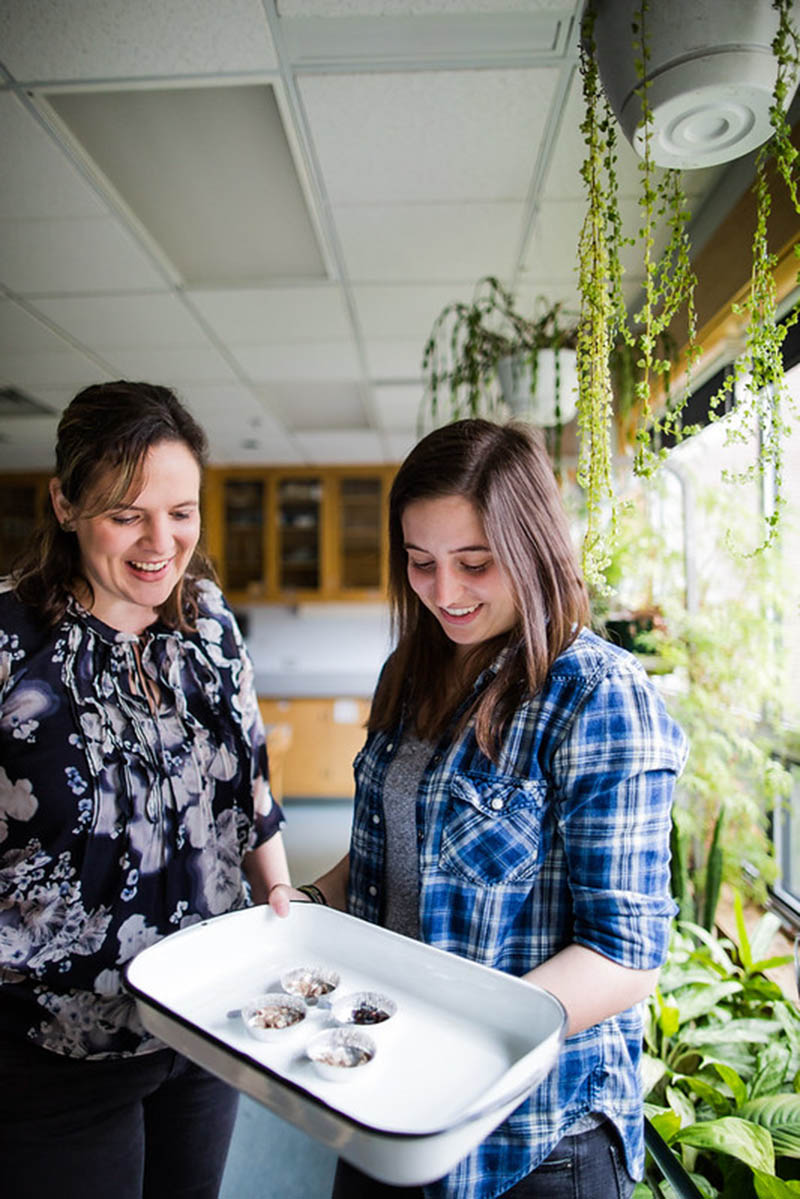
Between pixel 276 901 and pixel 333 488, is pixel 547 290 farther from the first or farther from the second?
pixel 333 488

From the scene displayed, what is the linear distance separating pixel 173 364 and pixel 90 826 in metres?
3.05

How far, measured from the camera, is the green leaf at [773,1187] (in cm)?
127

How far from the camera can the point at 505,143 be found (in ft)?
6.66

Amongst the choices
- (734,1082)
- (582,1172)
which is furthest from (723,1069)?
(582,1172)

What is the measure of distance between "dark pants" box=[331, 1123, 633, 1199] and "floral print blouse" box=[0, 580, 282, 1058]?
0.59 m

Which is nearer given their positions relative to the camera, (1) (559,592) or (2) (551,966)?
(2) (551,966)

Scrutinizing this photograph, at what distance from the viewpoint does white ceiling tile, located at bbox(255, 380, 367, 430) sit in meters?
4.24

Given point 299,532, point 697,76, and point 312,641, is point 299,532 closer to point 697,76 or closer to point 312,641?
point 312,641

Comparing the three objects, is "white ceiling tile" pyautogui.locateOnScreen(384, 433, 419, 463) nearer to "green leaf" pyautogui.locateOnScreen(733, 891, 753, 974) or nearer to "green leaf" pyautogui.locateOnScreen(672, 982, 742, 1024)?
"green leaf" pyautogui.locateOnScreen(733, 891, 753, 974)

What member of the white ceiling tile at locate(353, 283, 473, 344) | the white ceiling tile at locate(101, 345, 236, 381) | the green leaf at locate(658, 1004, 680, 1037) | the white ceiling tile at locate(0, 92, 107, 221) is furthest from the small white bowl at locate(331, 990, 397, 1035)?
the white ceiling tile at locate(101, 345, 236, 381)

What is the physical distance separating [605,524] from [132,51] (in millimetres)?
1406

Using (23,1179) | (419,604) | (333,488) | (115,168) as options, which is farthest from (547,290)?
(333,488)

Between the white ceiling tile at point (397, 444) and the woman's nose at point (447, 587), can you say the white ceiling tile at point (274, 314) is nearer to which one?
the white ceiling tile at point (397, 444)

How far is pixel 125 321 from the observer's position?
3262mm
